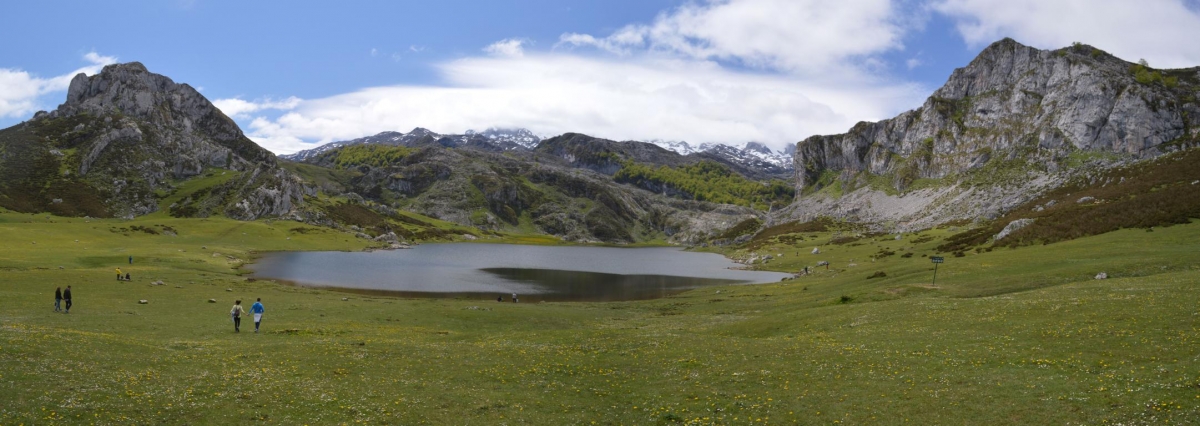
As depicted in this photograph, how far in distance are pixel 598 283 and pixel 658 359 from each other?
8526cm

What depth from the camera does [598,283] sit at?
118 metres

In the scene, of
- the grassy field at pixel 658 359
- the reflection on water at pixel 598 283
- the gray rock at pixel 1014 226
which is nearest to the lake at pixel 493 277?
the reflection on water at pixel 598 283

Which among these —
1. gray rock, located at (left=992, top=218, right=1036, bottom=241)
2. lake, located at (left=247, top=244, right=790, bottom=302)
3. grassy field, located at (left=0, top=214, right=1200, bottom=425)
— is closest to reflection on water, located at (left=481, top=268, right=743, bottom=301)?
lake, located at (left=247, top=244, right=790, bottom=302)

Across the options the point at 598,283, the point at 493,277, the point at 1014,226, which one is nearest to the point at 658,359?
the point at 1014,226

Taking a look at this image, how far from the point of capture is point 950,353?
2750cm

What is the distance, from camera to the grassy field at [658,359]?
20141mm

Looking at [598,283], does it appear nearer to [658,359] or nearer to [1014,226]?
[1014,226]

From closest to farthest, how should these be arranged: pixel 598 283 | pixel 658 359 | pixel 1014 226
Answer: pixel 658 359, pixel 1014 226, pixel 598 283

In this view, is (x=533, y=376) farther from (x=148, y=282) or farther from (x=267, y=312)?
(x=148, y=282)

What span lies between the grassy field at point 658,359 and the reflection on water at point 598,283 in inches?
1447

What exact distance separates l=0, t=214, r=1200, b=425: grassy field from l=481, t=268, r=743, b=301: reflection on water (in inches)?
1447

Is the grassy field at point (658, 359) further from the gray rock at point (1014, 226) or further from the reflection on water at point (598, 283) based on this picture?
the reflection on water at point (598, 283)

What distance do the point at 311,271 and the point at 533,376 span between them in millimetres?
100531

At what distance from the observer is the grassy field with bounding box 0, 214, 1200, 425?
2014 cm
